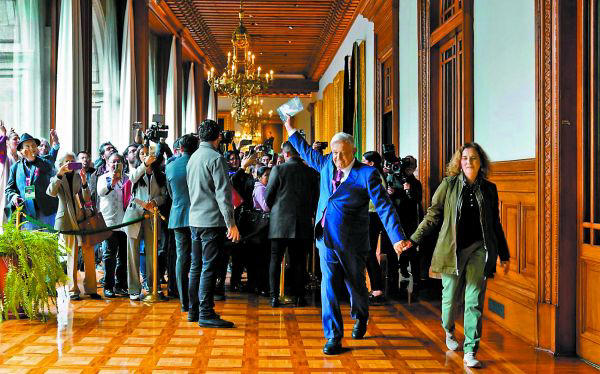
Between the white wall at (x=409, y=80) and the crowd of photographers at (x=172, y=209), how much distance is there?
148cm

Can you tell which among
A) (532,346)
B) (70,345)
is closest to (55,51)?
(70,345)

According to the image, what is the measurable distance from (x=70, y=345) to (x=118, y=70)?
23.9 ft

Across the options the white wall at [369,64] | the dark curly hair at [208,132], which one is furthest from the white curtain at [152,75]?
the dark curly hair at [208,132]

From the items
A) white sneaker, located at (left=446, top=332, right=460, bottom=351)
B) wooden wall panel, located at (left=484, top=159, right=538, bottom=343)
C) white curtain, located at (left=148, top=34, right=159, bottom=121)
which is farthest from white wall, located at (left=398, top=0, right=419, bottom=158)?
white curtain, located at (left=148, top=34, right=159, bottom=121)

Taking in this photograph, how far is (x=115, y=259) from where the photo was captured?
23.4 ft

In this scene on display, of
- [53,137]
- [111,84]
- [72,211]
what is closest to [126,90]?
[111,84]

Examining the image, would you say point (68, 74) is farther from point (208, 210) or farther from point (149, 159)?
point (208, 210)

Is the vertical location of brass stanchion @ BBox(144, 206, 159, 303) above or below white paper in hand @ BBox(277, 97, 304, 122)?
below

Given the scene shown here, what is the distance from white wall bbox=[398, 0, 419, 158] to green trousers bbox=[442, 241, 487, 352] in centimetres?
409

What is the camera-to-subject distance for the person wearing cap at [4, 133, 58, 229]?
654 centimetres

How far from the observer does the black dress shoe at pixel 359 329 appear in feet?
16.9

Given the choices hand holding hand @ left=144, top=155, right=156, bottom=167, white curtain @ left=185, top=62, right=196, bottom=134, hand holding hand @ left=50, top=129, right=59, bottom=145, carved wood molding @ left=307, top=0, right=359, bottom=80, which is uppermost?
carved wood molding @ left=307, top=0, right=359, bottom=80

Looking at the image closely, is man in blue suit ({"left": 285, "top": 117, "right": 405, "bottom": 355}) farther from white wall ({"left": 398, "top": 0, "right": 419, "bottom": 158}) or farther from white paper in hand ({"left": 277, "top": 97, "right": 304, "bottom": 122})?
white wall ({"left": 398, "top": 0, "right": 419, "bottom": 158})

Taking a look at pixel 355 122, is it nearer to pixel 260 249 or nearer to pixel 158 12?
pixel 158 12
